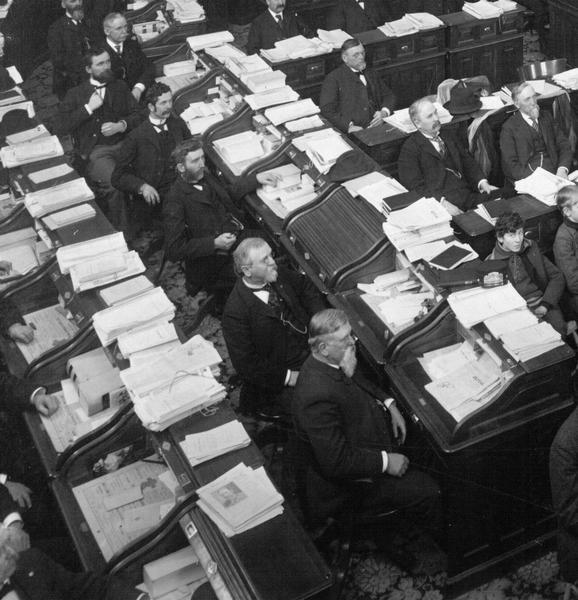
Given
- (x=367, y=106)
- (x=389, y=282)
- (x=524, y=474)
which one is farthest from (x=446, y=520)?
(x=367, y=106)

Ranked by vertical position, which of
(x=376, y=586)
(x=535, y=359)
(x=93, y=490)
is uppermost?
(x=535, y=359)

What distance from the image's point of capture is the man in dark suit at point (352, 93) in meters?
7.60

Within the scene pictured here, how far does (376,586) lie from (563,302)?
2248 mm

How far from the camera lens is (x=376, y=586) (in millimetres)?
4648

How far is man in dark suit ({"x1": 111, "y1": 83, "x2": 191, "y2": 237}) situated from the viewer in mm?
6883

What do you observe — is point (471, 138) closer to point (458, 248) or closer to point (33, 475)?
point (458, 248)

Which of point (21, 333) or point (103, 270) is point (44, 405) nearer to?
point (21, 333)

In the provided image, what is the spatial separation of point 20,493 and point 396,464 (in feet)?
6.25

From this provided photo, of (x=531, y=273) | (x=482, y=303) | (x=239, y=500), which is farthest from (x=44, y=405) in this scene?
(x=531, y=273)

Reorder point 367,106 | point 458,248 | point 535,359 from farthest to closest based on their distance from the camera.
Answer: point 367,106
point 458,248
point 535,359

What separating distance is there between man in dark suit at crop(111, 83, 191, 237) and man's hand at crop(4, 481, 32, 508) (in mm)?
2880

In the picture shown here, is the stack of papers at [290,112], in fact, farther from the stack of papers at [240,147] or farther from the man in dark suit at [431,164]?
the man in dark suit at [431,164]

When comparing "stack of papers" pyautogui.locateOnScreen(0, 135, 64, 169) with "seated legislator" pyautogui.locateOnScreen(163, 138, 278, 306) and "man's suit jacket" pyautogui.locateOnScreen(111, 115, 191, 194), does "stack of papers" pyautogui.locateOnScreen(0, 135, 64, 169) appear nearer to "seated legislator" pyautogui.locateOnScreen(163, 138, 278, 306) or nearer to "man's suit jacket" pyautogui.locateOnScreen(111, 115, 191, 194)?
"man's suit jacket" pyautogui.locateOnScreen(111, 115, 191, 194)

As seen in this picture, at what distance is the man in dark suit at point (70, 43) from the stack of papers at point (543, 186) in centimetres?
480
